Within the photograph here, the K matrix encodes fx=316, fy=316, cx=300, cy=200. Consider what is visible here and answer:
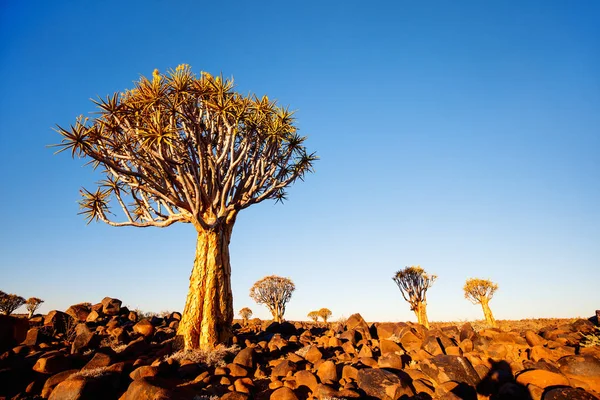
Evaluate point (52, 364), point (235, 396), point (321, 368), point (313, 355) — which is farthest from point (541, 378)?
point (52, 364)

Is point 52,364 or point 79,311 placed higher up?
point 79,311

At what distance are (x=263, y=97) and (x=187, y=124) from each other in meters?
2.69

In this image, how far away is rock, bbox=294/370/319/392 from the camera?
5.45 meters

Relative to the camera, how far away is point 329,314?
1385 inches

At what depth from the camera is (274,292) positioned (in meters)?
27.9

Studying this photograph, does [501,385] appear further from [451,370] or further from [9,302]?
[9,302]

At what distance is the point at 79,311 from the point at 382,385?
12162 millimetres

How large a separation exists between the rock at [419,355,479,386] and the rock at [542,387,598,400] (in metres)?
1.08

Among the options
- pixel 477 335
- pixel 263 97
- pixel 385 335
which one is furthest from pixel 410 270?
pixel 263 97

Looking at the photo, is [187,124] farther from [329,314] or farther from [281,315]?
[329,314]

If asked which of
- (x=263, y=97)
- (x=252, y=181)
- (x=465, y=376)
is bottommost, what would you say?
(x=465, y=376)

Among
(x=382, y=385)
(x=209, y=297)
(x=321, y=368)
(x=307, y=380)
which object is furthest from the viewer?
(x=209, y=297)

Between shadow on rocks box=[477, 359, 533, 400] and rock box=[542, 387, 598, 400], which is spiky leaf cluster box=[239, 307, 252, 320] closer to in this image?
shadow on rocks box=[477, 359, 533, 400]

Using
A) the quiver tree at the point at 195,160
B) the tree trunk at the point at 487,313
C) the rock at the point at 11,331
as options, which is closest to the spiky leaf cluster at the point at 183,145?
the quiver tree at the point at 195,160
